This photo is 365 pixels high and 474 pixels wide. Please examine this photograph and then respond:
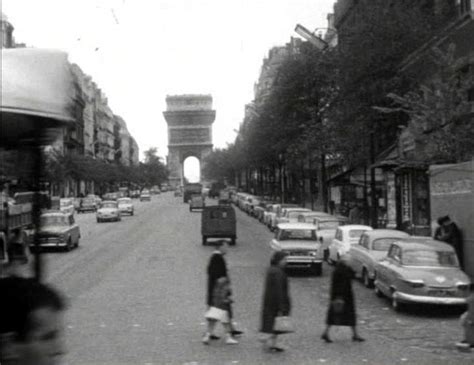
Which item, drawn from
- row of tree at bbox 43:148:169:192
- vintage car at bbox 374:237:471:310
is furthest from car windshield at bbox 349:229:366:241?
row of tree at bbox 43:148:169:192

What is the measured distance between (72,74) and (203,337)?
759 cm

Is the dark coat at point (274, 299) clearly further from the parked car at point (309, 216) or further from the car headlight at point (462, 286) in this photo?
the parked car at point (309, 216)

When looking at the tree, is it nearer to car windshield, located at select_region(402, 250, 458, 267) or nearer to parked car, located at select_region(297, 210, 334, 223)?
parked car, located at select_region(297, 210, 334, 223)

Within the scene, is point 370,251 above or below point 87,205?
below

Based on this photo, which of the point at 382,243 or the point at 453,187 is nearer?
the point at 453,187

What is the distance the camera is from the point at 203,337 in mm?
13883

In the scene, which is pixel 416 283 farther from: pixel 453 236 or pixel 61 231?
pixel 61 231

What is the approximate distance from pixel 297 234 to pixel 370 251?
489 centimetres

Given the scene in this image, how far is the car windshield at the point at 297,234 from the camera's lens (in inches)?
1033

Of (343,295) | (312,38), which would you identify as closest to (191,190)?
(312,38)

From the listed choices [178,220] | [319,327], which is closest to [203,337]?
[319,327]

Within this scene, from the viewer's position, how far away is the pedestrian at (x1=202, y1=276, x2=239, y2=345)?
13406mm

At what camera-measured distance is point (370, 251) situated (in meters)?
21.7

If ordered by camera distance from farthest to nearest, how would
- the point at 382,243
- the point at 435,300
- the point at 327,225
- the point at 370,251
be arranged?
the point at 327,225 < the point at 382,243 < the point at 370,251 < the point at 435,300
